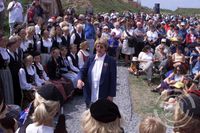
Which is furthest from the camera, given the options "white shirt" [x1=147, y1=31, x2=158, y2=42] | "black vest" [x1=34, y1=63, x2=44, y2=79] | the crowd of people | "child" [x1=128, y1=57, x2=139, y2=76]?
"white shirt" [x1=147, y1=31, x2=158, y2=42]

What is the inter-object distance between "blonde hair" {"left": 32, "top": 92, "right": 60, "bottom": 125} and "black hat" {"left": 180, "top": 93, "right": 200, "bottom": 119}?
3.76ft

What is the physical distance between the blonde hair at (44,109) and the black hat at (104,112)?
0.58 metres

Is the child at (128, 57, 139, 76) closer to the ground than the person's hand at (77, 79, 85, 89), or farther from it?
closer to the ground

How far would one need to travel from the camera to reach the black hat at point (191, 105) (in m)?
3.15

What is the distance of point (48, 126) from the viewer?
389cm

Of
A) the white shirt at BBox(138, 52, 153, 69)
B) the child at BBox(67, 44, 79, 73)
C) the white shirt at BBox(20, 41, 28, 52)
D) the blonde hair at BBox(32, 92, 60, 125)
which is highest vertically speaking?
the blonde hair at BBox(32, 92, 60, 125)

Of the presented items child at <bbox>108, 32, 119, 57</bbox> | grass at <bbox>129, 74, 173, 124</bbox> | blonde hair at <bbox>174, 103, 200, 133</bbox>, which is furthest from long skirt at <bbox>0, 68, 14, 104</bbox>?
child at <bbox>108, 32, 119, 57</bbox>

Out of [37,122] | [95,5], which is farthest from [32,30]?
[95,5]

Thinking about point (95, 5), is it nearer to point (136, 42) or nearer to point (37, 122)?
point (136, 42)

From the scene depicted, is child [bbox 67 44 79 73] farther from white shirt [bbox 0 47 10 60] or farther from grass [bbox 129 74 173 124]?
Result: white shirt [bbox 0 47 10 60]

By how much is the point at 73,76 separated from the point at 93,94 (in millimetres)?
3982

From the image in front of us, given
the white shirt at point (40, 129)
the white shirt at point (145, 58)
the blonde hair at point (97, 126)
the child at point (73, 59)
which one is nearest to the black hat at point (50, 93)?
the white shirt at point (40, 129)

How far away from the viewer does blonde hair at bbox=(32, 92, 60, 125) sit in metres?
3.77

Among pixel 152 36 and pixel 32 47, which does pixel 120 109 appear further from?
pixel 152 36
